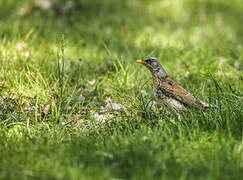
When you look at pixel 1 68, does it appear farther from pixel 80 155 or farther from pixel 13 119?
pixel 80 155

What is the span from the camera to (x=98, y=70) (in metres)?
6.25

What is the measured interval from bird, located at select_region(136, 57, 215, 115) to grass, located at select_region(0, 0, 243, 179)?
0.66ft

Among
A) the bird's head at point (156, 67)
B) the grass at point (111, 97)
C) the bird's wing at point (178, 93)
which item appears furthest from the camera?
the bird's head at point (156, 67)

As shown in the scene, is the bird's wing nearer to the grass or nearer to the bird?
the bird

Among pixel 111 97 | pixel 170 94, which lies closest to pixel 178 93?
pixel 170 94

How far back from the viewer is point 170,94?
481 cm

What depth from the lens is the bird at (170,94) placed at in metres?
4.53

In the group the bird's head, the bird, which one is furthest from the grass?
the bird's head

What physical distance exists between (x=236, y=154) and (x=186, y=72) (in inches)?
128

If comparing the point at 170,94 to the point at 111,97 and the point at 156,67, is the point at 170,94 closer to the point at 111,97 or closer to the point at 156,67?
the point at 156,67

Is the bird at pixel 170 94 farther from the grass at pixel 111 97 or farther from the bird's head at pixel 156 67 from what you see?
the grass at pixel 111 97

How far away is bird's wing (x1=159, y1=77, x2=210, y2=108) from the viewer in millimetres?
4496

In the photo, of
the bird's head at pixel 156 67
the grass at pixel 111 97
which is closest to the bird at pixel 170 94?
the bird's head at pixel 156 67

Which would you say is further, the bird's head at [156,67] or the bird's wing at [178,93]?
the bird's head at [156,67]
